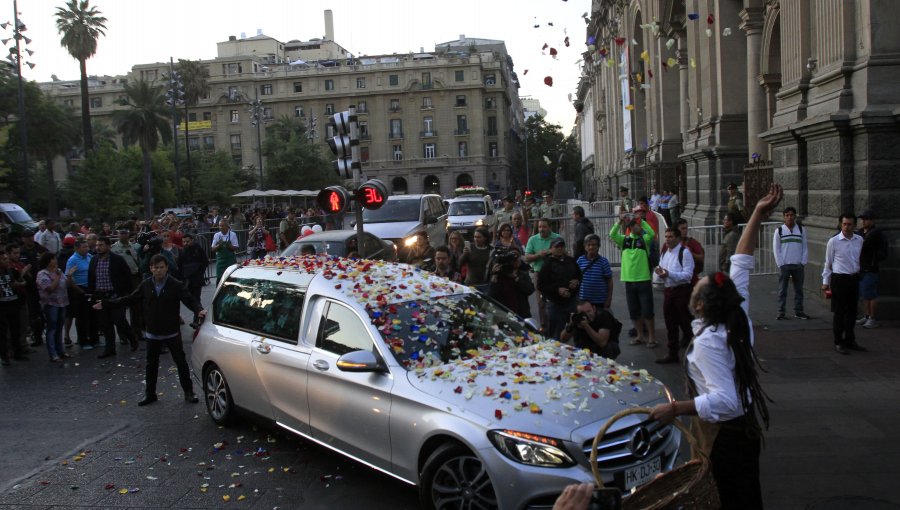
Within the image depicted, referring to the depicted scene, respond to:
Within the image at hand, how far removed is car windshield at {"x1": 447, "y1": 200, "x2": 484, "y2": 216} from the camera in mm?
27984

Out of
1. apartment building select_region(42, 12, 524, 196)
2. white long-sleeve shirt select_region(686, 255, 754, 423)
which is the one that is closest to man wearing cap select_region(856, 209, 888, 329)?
white long-sleeve shirt select_region(686, 255, 754, 423)

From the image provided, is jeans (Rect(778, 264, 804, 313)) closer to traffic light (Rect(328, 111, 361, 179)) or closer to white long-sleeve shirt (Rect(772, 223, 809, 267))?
white long-sleeve shirt (Rect(772, 223, 809, 267))

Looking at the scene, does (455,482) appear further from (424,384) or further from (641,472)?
(641,472)

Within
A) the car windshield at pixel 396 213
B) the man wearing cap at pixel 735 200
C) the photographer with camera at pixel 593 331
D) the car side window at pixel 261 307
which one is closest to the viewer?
the car side window at pixel 261 307

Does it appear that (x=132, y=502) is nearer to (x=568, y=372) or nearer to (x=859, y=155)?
(x=568, y=372)

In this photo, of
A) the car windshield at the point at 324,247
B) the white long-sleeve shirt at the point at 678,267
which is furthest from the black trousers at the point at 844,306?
the car windshield at the point at 324,247

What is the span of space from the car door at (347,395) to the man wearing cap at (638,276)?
5331 millimetres

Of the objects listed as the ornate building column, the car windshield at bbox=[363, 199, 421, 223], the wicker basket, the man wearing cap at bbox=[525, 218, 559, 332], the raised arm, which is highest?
the ornate building column

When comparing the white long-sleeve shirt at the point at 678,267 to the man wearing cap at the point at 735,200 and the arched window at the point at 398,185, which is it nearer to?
the man wearing cap at the point at 735,200

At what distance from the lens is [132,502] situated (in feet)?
18.8

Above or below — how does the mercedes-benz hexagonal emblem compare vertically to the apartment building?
below

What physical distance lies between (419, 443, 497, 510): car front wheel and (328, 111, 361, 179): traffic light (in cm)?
798

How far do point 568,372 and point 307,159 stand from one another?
7014 centimetres

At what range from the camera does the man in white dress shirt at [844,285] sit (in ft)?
30.8
